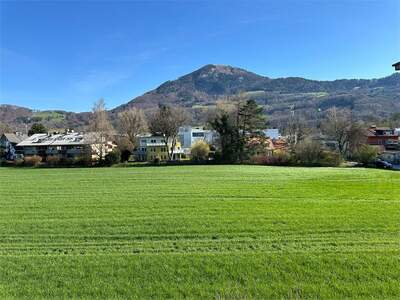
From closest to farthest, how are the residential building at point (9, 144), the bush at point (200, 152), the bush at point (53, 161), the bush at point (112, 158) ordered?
the bush at point (112, 158) < the bush at point (53, 161) < the bush at point (200, 152) < the residential building at point (9, 144)

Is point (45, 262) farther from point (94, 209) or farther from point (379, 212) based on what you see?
point (379, 212)

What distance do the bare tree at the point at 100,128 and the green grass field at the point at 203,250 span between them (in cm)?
4818

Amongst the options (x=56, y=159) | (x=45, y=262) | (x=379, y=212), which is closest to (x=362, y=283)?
(x=45, y=262)

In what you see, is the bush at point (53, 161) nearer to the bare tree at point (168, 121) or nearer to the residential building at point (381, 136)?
the bare tree at point (168, 121)

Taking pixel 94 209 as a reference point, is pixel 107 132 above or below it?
above

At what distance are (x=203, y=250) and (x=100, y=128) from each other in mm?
59109

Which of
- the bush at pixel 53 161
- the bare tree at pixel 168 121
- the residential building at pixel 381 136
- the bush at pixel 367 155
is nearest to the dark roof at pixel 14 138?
the bush at pixel 53 161

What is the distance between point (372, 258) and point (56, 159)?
5918 centimetres

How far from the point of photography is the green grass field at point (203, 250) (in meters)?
6.96

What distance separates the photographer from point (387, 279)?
7.18 metres

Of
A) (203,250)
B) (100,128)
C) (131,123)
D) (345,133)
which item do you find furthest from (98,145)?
(203,250)

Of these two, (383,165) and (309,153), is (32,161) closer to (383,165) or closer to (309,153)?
(309,153)

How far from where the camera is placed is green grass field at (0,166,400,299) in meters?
6.96

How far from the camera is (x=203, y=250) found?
930 centimetres
